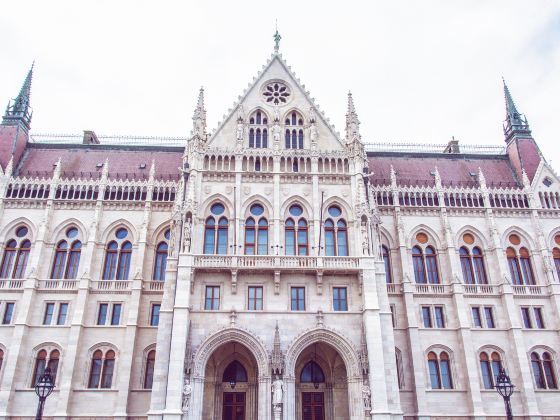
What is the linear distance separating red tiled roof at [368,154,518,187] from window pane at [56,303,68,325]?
27.4m

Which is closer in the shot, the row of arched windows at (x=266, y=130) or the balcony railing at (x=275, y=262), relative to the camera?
the balcony railing at (x=275, y=262)

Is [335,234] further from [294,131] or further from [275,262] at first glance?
[294,131]

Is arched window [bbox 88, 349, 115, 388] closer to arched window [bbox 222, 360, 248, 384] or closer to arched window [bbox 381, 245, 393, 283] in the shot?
arched window [bbox 222, 360, 248, 384]

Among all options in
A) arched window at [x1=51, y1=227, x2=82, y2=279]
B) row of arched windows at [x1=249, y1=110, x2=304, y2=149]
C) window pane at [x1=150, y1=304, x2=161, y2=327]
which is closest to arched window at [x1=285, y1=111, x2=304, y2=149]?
row of arched windows at [x1=249, y1=110, x2=304, y2=149]

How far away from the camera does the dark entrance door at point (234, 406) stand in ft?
101

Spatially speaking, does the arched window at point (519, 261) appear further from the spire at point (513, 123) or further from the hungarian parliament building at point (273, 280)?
the spire at point (513, 123)

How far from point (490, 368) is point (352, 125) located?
2138cm

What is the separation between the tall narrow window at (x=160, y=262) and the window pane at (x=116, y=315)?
3507mm

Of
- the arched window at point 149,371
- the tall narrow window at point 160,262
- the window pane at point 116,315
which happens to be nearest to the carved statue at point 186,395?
the arched window at point 149,371

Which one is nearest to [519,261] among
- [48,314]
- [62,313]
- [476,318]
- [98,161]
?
[476,318]

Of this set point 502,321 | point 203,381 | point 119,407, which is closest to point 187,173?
point 203,381

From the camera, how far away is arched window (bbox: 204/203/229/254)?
32406 millimetres

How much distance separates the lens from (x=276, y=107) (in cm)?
3712

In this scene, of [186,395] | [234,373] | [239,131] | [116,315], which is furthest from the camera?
[239,131]
